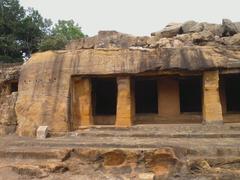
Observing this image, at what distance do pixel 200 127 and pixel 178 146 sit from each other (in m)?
2.88

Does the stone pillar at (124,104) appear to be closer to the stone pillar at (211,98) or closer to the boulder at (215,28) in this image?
the stone pillar at (211,98)

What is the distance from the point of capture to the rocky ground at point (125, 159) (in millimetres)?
7918

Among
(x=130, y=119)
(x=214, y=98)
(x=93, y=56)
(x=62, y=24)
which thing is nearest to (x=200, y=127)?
(x=214, y=98)

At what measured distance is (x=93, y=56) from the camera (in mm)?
12398

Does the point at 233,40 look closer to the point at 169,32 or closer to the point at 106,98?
the point at 169,32

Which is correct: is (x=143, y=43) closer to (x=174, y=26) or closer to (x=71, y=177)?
(x=174, y=26)

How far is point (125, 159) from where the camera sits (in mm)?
8461

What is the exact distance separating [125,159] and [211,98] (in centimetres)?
446

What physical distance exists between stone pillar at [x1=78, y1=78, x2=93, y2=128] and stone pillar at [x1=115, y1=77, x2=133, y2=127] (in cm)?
99

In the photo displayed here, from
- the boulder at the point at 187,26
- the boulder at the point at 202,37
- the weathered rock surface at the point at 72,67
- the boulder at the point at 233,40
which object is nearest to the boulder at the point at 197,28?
the boulder at the point at 187,26

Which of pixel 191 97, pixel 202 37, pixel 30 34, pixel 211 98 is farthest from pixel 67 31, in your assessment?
pixel 211 98

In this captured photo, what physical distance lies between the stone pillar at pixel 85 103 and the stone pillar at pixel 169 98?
2483mm

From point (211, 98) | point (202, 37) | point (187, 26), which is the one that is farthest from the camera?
point (187, 26)

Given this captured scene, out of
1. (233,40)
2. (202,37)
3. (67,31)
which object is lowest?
(233,40)
